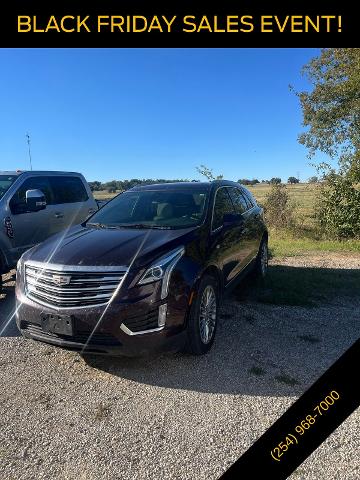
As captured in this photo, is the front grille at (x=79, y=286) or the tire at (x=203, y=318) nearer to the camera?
the front grille at (x=79, y=286)

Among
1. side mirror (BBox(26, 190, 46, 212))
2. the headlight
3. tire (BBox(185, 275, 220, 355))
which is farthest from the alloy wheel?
side mirror (BBox(26, 190, 46, 212))

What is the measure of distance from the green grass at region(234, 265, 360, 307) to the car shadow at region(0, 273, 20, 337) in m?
3.11

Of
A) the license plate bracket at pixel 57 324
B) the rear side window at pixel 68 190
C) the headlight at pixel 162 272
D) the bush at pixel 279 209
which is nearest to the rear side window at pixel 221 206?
the headlight at pixel 162 272

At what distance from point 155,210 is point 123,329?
6.15 feet

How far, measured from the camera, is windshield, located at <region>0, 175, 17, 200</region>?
555cm

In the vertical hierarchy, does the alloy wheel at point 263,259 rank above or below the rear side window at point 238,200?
below

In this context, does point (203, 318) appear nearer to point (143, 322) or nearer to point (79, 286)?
point (143, 322)

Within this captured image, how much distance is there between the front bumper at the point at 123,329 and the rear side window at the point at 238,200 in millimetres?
2479

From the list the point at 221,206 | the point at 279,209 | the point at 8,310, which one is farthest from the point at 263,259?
the point at 279,209

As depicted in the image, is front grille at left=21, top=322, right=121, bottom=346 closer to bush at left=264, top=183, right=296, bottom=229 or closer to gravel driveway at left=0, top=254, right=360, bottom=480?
gravel driveway at left=0, top=254, right=360, bottom=480

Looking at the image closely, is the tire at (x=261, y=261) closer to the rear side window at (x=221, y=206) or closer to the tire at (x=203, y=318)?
the rear side window at (x=221, y=206)

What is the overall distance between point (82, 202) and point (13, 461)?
213 inches

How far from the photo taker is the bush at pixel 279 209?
1387 centimetres

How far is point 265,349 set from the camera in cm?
366
